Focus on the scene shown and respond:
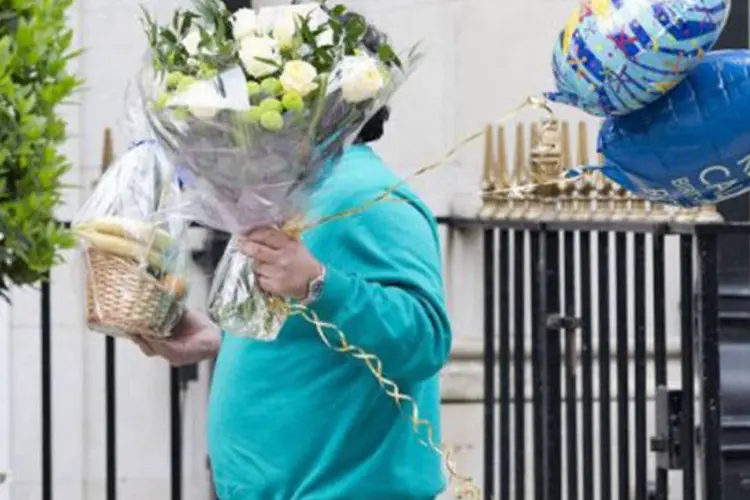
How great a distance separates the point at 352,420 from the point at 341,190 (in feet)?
1.36

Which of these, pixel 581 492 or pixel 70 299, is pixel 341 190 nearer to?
pixel 581 492

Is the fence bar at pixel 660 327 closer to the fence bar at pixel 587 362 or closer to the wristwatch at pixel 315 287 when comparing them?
the fence bar at pixel 587 362

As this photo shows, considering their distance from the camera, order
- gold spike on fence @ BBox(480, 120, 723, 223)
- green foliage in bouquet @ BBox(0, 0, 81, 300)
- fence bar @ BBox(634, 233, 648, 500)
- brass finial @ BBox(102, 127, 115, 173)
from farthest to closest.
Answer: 1. brass finial @ BBox(102, 127, 115, 173)
2. gold spike on fence @ BBox(480, 120, 723, 223)
3. fence bar @ BBox(634, 233, 648, 500)
4. green foliage in bouquet @ BBox(0, 0, 81, 300)

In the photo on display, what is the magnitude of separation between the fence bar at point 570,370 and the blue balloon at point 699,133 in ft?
6.00

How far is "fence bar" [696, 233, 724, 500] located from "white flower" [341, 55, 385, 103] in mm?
1761

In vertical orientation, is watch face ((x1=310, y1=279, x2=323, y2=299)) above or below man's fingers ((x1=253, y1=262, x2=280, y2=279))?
below

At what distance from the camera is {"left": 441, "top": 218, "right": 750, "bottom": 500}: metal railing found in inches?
209

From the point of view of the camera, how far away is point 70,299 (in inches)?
282

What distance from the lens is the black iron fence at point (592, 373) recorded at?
17.6 feet

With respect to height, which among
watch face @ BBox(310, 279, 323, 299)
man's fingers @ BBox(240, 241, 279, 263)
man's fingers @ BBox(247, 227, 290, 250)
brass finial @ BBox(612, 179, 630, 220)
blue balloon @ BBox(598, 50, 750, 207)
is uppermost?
blue balloon @ BBox(598, 50, 750, 207)

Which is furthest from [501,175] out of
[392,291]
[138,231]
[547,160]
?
[392,291]

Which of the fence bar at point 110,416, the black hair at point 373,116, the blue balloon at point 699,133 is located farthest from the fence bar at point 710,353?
the fence bar at point 110,416

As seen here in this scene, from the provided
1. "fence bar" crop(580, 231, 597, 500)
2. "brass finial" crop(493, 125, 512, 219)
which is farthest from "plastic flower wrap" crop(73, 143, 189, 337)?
"brass finial" crop(493, 125, 512, 219)

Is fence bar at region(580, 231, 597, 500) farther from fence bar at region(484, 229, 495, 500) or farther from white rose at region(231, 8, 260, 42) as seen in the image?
white rose at region(231, 8, 260, 42)
